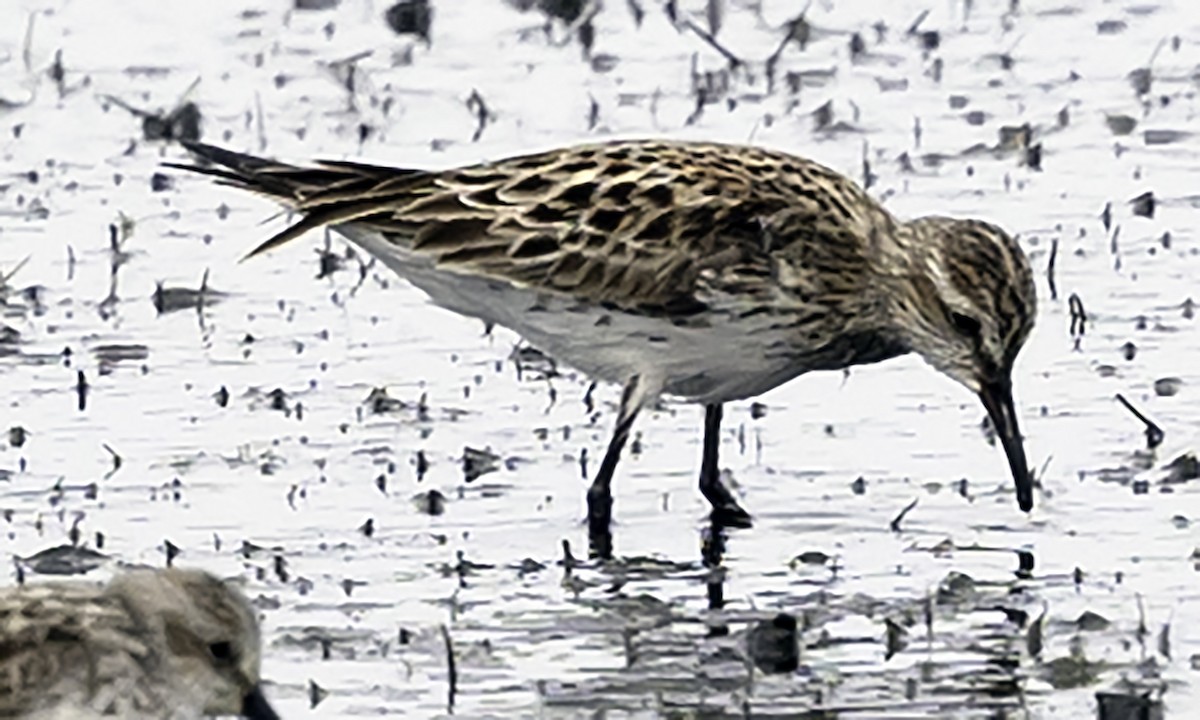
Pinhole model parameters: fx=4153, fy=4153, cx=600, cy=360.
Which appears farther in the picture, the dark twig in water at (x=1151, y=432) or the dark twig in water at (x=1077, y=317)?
the dark twig in water at (x=1077, y=317)

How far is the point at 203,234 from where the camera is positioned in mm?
16516

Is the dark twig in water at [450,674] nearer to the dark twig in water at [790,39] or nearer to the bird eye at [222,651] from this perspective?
the bird eye at [222,651]

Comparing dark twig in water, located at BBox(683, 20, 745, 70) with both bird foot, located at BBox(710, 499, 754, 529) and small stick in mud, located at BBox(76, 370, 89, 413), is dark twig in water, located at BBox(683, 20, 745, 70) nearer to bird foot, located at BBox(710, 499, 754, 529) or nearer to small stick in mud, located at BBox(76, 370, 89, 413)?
small stick in mud, located at BBox(76, 370, 89, 413)

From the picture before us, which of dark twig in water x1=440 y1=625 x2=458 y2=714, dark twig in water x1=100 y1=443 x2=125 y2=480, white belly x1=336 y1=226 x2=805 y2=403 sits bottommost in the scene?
dark twig in water x1=440 y1=625 x2=458 y2=714

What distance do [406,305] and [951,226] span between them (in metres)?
3.20

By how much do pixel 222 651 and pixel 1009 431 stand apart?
4131 mm

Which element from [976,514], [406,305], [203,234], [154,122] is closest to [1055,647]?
[976,514]

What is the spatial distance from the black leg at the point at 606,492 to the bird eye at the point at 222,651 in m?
3.44

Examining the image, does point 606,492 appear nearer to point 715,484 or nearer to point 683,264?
point 715,484

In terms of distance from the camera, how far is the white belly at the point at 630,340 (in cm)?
1291

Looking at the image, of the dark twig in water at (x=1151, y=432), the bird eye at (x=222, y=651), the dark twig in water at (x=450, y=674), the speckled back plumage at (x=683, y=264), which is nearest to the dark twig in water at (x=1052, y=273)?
the dark twig in water at (x=1151, y=432)

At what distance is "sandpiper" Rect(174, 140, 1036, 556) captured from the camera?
42.0ft

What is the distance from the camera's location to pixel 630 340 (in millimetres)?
12992

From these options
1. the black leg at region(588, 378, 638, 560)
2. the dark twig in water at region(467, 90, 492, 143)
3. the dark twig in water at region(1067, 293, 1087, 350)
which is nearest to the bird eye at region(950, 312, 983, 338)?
the black leg at region(588, 378, 638, 560)
